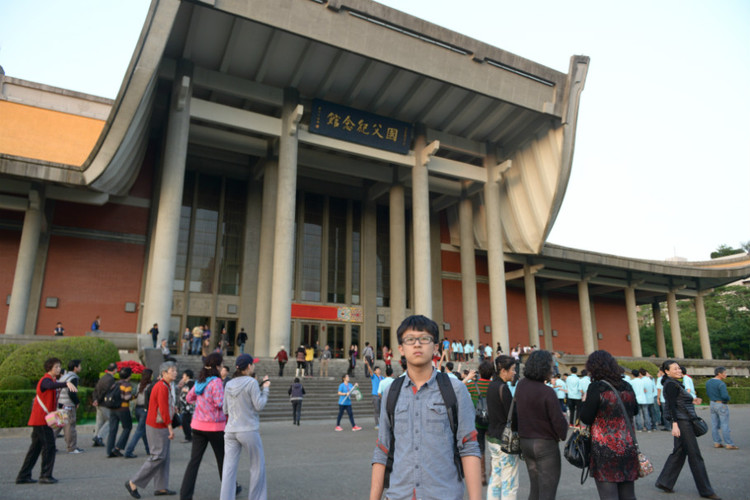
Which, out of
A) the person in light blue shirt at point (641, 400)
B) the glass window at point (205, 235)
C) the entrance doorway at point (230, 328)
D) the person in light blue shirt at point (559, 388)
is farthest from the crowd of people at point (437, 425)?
the glass window at point (205, 235)

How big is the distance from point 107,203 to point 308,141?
9.16 metres

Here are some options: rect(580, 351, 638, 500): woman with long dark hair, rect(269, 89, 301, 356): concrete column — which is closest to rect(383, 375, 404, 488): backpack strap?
rect(580, 351, 638, 500): woman with long dark hair

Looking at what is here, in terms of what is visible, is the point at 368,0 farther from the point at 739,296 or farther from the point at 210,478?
the point at 739,296

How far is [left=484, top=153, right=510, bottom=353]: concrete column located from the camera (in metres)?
24.3

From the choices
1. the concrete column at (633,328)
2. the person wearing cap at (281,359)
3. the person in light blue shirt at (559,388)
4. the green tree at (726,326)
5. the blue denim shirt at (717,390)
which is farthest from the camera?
the green tree at (726,326)

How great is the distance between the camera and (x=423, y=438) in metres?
2.43

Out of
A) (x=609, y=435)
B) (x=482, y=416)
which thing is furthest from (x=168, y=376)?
(x=609, y=435)

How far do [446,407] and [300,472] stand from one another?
15.3 ft

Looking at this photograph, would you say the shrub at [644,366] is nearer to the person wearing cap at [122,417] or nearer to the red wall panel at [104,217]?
the person wearing cap at [122,417]

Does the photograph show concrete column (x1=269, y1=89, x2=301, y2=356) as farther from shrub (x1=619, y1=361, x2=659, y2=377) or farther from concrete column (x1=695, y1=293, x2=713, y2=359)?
concrete column (x1=695, y1=293, x2=713, y2=359)

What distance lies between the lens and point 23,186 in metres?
18.2

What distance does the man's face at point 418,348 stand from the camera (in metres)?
2.50

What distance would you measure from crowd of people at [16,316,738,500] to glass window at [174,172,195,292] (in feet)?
52.3

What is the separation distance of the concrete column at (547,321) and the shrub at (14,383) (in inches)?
1117
